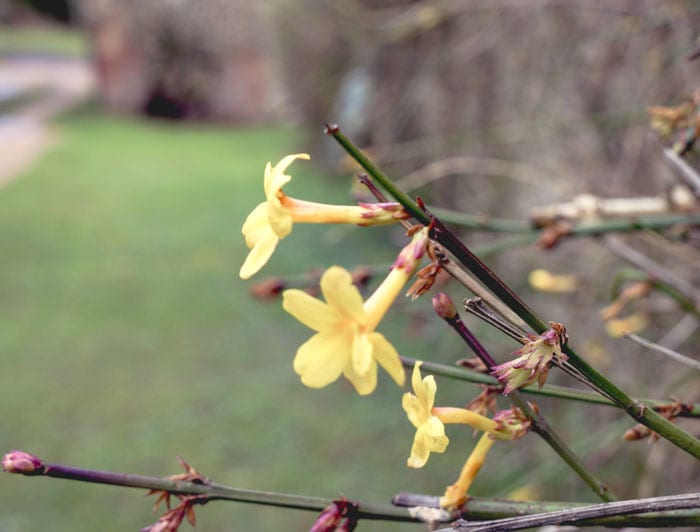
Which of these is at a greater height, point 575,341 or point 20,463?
point 575,341

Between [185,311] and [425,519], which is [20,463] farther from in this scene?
[185,311]

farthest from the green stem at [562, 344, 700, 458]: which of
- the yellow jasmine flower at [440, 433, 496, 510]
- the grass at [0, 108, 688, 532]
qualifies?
the grass at [0, 108, 688, 532]

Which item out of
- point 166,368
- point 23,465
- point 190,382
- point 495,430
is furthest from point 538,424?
point 166,368

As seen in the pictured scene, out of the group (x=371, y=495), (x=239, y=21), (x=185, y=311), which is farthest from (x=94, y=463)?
(x=239, y=21)

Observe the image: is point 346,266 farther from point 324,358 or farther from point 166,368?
point 324,358

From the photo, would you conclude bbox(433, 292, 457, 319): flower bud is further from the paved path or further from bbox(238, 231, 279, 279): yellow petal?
the paved path

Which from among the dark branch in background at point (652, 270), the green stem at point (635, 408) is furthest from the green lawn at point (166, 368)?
the green stem at point (635, 408)

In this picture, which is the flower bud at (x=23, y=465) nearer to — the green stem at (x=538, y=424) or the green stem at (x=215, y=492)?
the green stem at (x=215, y=492)

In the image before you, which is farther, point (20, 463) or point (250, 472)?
point (250, 472)
